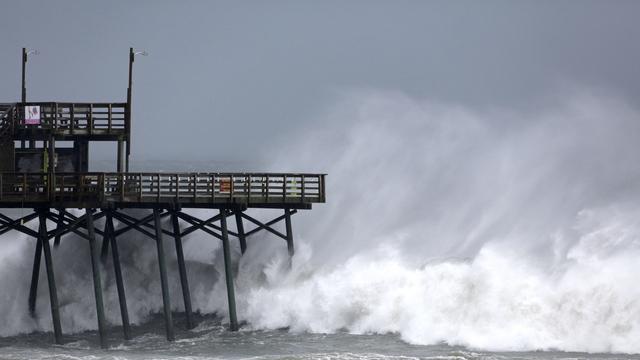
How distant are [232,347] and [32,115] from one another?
10331mm

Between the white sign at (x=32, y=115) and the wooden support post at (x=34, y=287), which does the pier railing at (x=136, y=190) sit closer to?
the white sign at (x=32, y=115)

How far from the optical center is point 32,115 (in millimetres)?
44156

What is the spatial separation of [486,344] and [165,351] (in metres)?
9.78

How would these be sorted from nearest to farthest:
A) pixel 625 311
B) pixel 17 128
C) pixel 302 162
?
pixel 625 311 < pixel 17 128 < pixel 302 162

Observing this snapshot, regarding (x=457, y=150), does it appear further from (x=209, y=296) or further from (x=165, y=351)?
(x=165, y=351)

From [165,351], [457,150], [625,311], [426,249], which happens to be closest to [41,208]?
[165,351]

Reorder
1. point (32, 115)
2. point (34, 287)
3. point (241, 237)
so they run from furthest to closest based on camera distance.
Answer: point (241, 237)
point (34, 287)
point (32, 115)

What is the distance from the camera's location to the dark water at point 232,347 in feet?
129

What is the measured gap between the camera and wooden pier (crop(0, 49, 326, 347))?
42031 mm

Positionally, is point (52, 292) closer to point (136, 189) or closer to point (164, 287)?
point (164, 287)

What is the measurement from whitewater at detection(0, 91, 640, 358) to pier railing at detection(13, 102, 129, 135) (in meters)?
6.40

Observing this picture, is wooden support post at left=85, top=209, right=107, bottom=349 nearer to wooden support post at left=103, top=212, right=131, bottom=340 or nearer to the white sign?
wooden support post at left=103, top=212, right=131, bottom=340

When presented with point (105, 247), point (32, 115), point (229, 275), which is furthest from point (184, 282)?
point (32, 115)

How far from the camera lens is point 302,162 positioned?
7056 cm
